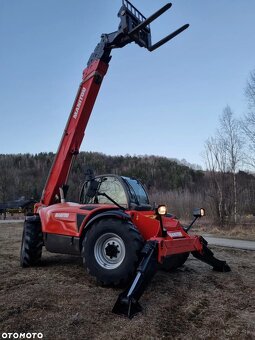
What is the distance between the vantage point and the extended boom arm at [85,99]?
793cm

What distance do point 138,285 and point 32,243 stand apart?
353 cm

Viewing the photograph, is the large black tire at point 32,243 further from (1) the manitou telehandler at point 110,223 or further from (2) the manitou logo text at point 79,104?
(2) the manitou logo text at point 79,104

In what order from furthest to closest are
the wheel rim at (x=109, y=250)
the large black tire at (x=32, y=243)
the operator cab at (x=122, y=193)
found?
the large black tire at (x=32, y=243), the operator cab at (x=122, y=193), the wheel rim at (x=109, y=250)

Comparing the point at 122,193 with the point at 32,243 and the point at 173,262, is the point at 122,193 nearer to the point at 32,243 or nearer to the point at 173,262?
the point at 173,262

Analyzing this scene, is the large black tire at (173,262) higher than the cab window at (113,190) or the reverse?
the reverse

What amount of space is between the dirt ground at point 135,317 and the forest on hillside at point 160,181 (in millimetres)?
2169

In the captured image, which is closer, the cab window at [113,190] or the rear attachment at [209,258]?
the cab window at [113,190]

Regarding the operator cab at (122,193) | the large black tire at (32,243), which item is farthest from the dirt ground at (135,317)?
the operator cab at (122,193)

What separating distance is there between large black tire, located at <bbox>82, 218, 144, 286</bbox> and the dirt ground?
0.90 ft

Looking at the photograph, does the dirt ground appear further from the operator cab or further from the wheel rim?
the operator cab

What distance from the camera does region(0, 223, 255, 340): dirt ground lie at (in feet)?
12.8

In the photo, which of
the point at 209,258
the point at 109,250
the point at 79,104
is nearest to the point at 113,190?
the point at 109,250

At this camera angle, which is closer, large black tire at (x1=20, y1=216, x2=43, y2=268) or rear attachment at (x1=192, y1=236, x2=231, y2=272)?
rear attachment at (x1=192, y1=236, x2=231, y2=272)

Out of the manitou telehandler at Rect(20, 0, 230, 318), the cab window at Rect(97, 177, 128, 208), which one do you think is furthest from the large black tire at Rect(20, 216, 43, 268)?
the cab window at Rect(97, 177, 128, 208)
